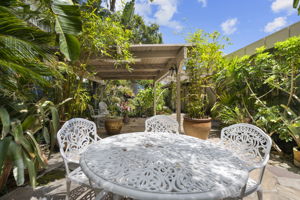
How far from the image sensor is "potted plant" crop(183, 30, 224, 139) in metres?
3.56

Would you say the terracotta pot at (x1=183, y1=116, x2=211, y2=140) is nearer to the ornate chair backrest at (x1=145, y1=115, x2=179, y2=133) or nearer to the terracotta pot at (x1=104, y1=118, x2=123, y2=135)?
the ornate chair backrest at (x1=145, y1=115, x2=179, y2=133)

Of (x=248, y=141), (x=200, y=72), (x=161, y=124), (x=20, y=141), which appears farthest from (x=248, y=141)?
(x=20, y=141)

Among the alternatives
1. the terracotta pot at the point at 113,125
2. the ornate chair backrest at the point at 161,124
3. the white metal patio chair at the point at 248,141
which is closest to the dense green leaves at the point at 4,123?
the ornate chair backrest at the point at 161,124

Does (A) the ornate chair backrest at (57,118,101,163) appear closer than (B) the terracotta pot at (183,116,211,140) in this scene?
Yes

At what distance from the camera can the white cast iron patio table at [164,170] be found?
0.85 meters

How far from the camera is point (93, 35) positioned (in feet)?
9.07

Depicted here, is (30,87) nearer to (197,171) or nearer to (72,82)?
(72,82)

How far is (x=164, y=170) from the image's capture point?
41.5 inches

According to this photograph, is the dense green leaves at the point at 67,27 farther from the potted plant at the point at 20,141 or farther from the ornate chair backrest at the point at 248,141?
the ornate chair backrest at the point at 248,141

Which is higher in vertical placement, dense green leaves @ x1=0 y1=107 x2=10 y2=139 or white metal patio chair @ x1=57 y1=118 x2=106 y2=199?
dense green leaves @ x1=0 y1=107 x2=10 y2=139

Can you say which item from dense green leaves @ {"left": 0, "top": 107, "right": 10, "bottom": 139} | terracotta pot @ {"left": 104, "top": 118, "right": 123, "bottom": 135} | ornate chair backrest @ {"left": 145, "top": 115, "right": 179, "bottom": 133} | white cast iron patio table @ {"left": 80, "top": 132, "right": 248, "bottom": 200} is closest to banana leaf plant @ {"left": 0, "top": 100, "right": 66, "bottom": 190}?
dense green leaves @ {"left": 0, "top": 107, "right": 10, "bottom": 139}

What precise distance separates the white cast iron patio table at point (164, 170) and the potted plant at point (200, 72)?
211 cm

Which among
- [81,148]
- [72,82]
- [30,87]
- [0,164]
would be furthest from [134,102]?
[0,164]

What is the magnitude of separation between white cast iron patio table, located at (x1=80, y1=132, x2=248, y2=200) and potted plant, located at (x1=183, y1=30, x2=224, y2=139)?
2.11 metres
